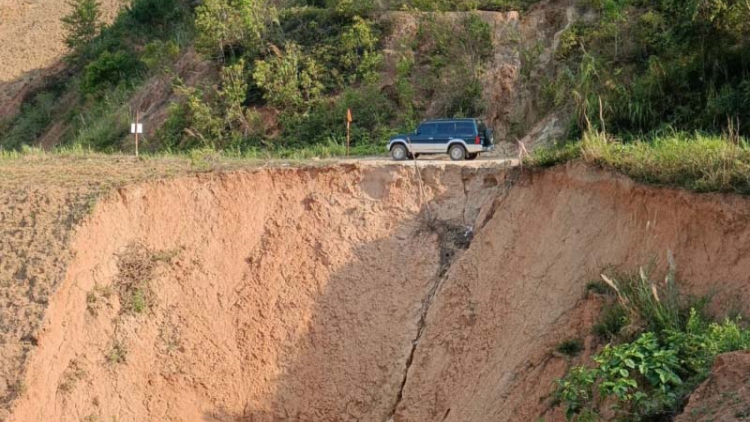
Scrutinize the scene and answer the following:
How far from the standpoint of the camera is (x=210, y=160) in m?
20.4

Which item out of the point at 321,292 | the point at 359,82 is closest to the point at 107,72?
the point at 359,82

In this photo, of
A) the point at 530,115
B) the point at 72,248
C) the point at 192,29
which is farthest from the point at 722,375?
the point at 192,29

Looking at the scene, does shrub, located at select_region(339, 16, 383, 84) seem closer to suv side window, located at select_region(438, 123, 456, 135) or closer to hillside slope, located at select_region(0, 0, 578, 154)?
hillside slope, located at select_region(0, 0, 578, 154)

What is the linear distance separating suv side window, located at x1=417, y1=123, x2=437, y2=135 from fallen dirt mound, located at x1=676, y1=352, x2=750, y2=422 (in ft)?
42.6

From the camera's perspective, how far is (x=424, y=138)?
22.1 metres

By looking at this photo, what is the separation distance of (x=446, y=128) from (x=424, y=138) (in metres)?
0.57

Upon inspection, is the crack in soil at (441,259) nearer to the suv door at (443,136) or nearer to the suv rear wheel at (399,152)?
the suv door at (443,136)

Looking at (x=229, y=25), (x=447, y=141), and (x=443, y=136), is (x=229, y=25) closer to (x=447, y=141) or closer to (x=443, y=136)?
(x=443, y=136)

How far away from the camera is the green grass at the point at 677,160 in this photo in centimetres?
1238

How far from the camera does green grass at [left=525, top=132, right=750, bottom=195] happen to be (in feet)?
40.6

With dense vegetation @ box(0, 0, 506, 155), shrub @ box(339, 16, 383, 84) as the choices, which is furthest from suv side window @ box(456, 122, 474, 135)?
shrub @ box(339, 16, 383, 84)

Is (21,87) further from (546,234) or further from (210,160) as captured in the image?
(546,234)

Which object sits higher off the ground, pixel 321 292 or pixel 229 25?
pixel 229 25

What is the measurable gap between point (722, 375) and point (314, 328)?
348 inches
